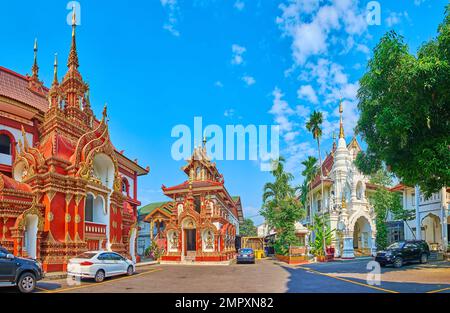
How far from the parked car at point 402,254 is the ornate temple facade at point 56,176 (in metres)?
17.2

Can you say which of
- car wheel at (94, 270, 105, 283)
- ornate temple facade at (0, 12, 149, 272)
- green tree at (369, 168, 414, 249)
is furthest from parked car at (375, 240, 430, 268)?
ornate temple facade at (0, 12, 149, 272)

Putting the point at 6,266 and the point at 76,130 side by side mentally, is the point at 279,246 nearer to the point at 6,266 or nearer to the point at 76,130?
the point at 76,130

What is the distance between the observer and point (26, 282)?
12.8 metres

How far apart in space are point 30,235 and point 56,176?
3346 millimetres

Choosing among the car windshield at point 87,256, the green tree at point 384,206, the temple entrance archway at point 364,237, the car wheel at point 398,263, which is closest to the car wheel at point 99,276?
the car windshield at point 87,256

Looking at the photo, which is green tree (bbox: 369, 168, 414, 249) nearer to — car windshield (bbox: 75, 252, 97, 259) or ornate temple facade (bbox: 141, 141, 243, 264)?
ornate temple facade (bbox: 141, 141, 243, 264)

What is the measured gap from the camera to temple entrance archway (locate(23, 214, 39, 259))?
18970 millimetres

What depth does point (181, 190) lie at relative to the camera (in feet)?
123

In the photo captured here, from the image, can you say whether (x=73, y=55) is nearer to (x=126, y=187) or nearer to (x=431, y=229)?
(x=126, y=187)

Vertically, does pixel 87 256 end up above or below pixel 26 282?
above

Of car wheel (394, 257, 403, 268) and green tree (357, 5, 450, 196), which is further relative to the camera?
car wheel (394, 257, 403, 268)

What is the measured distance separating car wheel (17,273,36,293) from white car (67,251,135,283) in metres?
3.16

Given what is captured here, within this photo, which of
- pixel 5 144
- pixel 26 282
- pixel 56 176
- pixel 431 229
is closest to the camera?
pixel 26 282

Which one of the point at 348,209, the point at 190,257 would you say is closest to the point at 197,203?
the point at 190,257
